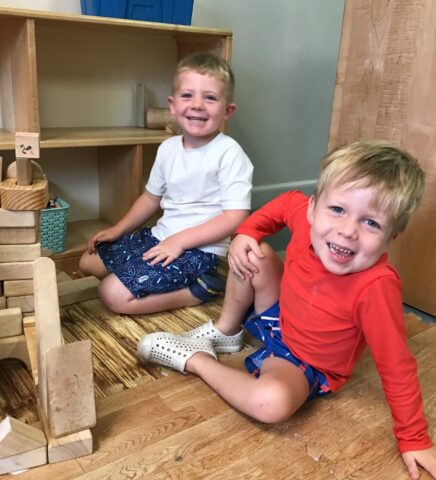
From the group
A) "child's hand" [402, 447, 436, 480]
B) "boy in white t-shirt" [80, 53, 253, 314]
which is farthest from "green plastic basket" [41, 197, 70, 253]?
"child's hand" [402, 447, 436, 480]

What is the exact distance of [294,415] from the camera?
87 cm

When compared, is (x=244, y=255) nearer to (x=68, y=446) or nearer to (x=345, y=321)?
(x=345, y=321)

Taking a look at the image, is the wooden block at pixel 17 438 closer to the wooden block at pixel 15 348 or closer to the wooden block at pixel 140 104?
the wooden block at pixel 15 348

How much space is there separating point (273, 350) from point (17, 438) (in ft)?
1.48

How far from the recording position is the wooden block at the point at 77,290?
4.05 ft

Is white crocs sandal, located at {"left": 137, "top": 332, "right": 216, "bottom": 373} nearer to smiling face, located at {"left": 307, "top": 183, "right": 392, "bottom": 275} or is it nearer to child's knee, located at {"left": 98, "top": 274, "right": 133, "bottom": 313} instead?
child's knee, located at {"left": 98, "top": 274, "right": 133, "bottom": 313}

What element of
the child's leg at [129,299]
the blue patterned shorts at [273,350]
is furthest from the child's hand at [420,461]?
the child's leg at [129,299]

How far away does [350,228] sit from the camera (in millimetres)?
744

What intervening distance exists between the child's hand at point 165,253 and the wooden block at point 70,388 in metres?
0.49

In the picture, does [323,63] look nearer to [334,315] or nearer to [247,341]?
[247,341]

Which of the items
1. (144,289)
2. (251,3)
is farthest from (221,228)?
(251,3)

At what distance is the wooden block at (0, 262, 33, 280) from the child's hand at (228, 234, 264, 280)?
15.2 inches

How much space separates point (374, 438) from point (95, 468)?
17.6 inches

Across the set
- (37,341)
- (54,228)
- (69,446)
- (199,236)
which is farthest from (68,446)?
(54,228)
